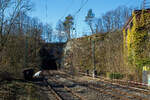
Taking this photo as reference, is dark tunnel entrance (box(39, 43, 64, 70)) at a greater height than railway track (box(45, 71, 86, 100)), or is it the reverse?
dark tunnel entrance (box(39, 43, 64, 70))

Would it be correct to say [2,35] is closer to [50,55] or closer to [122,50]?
[122,50]

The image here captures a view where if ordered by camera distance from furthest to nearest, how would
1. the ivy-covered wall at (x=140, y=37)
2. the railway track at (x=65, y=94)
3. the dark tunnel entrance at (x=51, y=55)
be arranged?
the dark tunnel entrance at (x=51, y=55), the ivy-covered wall at (x=140, y=37), the railway track at (x=65, y=94)

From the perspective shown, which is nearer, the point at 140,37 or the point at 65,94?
the point at 65,94

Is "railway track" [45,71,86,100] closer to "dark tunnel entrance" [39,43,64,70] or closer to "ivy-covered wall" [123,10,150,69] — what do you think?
"ivy-covered wall" [123,10,150,69]

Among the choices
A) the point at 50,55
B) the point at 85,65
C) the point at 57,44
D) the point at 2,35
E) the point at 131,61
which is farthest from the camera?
the point at 57,44

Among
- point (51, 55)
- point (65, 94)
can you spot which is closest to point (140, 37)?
point (65, 94)

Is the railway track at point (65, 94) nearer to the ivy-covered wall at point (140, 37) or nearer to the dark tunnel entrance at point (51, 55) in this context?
the ivy-covered wall at point (140, 37)

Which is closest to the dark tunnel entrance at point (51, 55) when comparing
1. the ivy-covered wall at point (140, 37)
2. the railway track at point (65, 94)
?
the ivy-covered wall at point (140, 37)

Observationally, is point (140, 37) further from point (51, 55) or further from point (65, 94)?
point (51, 55)

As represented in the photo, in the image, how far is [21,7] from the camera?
2159 cm

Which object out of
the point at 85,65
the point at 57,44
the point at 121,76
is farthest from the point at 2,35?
the point at 57,44

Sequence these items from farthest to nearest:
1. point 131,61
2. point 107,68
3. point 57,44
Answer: point 57,44, point 107,68, point 131,61

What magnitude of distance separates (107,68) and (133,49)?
27.0 ft

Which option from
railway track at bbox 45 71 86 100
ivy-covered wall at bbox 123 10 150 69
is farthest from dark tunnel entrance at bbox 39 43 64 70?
railway track at bbox 45 71 86 100
